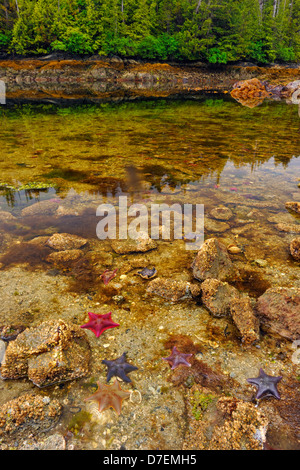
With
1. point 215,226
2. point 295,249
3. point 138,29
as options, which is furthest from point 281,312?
point 138,29

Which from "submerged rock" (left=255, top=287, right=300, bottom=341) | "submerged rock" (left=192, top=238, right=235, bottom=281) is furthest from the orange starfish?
"submerged rock" (left=192, top=238, right=235, bottom=281)

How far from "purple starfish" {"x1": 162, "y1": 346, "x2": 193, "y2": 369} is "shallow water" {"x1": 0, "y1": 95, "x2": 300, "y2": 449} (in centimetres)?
17

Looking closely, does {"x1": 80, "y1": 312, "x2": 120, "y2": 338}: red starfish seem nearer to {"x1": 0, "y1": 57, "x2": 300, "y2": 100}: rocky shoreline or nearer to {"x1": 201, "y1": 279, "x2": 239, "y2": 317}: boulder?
{"x1": 201, "y1": 279, "x2": 239, "y2": 317}: boulder

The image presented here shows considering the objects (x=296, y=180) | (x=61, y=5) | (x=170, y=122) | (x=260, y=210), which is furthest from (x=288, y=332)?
(x=61, y=5)

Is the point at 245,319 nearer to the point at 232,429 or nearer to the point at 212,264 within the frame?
the point at 212,264

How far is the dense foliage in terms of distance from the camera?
158 ft

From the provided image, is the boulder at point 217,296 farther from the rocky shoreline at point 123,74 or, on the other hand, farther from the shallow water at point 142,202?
the rocky shoreline at point 123,74

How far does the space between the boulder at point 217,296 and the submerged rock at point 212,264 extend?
15.4 inches

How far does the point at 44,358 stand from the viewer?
3252mm

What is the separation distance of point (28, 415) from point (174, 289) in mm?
2619

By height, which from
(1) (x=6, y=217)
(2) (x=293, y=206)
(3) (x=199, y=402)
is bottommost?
(3) (x=199, y=402)

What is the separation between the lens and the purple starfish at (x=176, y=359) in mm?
3418

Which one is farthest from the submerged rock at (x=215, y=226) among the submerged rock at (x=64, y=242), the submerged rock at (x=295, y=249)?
the submerged rock at (x=64, y=242)

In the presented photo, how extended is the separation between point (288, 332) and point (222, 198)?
5.04m
